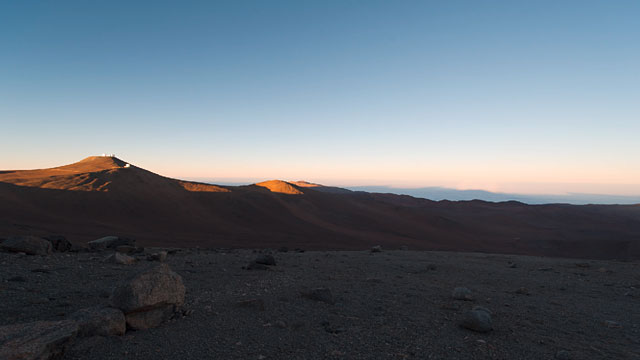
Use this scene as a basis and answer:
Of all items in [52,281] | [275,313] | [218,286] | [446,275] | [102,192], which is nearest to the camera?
[275,313]

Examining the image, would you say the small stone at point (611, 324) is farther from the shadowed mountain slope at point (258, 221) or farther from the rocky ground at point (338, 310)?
the shadowed mountain slope at point (258, 221)

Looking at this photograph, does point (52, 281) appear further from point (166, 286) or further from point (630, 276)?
point (630, 276)

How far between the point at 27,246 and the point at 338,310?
30.4ft

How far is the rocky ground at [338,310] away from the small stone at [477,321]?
42mm

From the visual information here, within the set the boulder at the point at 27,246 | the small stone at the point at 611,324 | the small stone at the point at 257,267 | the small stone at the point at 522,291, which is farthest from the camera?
the small stone at the point at 257,267

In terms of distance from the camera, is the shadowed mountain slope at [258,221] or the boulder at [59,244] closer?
the boulder at [59,244]

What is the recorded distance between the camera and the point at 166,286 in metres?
4.96

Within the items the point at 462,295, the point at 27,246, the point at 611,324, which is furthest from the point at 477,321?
the point at 27,246

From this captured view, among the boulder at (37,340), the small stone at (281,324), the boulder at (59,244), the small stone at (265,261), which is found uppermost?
the boulder at (37,340)

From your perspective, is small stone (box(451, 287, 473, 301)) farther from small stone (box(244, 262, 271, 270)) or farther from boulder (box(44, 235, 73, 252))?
boulder (box(44, 235, 73, 252))

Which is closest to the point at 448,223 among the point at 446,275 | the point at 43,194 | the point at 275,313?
the point at 446,275

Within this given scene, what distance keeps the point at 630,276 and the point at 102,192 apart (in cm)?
3209

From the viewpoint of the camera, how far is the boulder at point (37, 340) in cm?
328

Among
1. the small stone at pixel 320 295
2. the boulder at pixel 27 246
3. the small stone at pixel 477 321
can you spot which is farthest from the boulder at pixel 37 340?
the boulder at pixel 27 246
